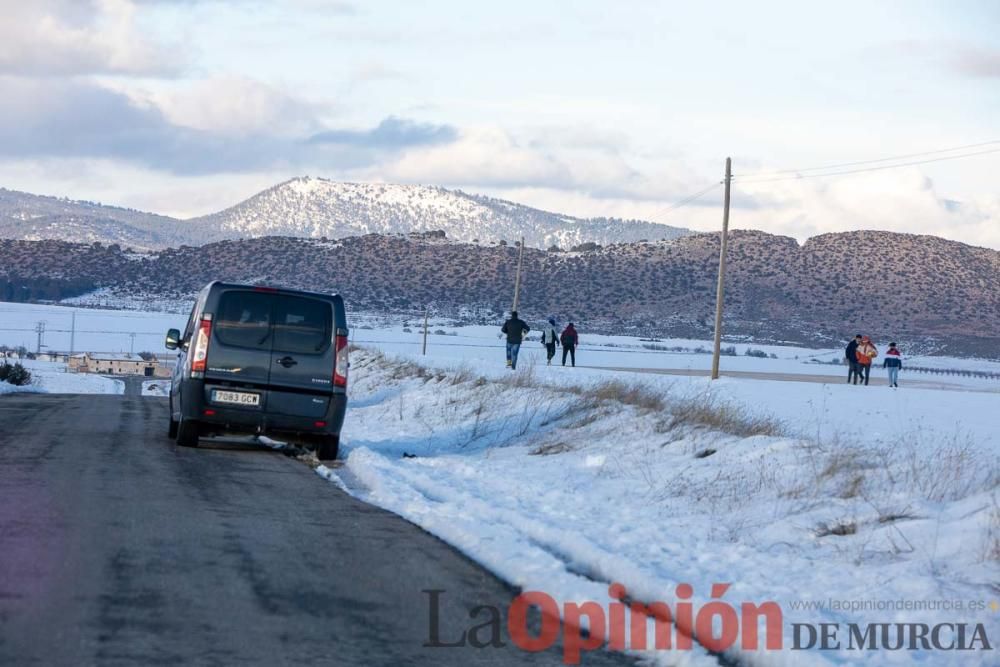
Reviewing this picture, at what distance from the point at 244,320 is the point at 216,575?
793 centimetres

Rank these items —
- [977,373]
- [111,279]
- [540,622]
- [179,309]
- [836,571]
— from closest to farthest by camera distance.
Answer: [540,622]
[836,571]
[977,373]
[179,309]
[111,279]

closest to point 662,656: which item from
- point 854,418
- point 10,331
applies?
point 854,418

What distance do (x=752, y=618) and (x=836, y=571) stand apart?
1.47 m

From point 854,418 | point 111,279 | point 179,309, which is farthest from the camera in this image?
point 111,279

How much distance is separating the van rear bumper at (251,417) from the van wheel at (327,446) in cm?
10

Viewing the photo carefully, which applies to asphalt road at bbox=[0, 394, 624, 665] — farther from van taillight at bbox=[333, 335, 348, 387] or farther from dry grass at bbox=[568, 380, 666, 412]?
dry grass at bbox=[568, 380, 666, 412]

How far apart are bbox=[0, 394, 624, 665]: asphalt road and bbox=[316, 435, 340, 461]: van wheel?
7.46ft

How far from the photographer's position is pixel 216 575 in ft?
25.7

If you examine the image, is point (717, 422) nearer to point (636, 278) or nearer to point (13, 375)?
point (13, 375)

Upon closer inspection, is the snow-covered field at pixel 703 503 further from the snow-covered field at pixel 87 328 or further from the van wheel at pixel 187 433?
the snow-covered field at pixel 87 328

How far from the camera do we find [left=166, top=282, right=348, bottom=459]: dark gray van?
50.4ft

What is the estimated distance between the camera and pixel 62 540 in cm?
870

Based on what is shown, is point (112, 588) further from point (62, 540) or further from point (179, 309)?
point (179, 309)

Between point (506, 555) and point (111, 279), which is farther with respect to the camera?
point (111, 279)
